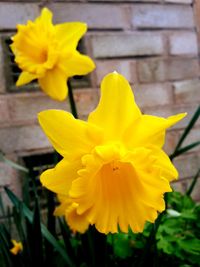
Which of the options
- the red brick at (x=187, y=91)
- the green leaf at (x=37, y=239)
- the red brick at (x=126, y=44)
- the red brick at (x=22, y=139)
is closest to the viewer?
the green leaf at (x=37, y=239)

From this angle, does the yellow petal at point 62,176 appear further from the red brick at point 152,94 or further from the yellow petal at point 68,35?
the red brick at point 152,94

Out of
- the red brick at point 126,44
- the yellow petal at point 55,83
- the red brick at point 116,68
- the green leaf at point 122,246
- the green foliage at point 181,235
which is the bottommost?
the green leaf at point 122,246

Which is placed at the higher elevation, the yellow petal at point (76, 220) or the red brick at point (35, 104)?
the red brick at point (35, 104)

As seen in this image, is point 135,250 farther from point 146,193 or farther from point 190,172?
point 190,172

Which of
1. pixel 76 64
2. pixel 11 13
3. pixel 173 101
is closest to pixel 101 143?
pixel 76 64

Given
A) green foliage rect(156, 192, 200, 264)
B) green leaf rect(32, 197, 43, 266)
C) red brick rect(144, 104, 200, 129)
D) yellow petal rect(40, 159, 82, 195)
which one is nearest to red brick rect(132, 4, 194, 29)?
red brick rect(144, 104, 200, 129)

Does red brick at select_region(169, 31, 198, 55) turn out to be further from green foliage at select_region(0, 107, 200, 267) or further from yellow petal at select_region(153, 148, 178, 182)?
yellow petal at select_region(153, 148, 178, 182)

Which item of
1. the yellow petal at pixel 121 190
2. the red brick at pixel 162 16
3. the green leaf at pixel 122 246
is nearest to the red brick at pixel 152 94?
the red brick at pixel 162 16
